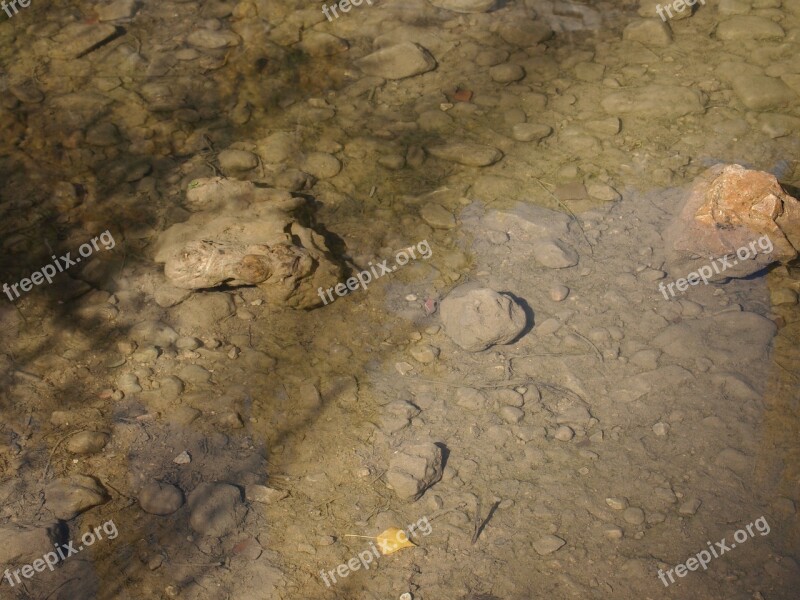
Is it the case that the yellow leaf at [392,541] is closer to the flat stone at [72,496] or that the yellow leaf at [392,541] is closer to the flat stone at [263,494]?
the flat stone at [263,494]

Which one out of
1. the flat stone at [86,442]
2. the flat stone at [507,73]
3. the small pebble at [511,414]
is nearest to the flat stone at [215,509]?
the flat stone at [86,442]

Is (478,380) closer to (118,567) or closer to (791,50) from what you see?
(118,567)

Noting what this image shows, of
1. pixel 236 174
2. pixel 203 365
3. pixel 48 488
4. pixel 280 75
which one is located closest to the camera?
pixel 48 488

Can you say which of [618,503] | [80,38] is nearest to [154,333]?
[618,503]

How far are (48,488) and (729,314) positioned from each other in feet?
10.1

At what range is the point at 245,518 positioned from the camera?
9.98 ft

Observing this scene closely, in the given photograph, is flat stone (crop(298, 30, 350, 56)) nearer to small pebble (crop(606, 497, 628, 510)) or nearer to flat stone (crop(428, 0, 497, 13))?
flat stone (crop(428, 0, 497, 13))

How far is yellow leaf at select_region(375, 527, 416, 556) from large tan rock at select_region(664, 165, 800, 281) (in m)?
1.89

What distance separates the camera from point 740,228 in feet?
12.3

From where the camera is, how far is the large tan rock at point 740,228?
3.71 metres

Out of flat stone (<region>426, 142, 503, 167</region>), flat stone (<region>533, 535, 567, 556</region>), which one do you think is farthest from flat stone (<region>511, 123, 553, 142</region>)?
flat stone (<region>533, 535, 567, 556</region>)

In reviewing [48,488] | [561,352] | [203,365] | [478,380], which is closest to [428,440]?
[478,380]

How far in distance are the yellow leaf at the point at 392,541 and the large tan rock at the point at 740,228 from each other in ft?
6.20

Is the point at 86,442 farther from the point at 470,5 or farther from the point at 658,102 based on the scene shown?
the point at 470,5
